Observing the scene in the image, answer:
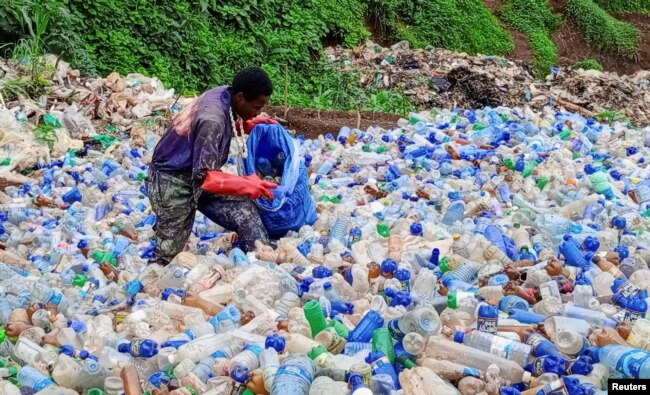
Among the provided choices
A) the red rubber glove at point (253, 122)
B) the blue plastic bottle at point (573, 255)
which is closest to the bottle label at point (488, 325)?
the blue plastic bottle at point (573, 255)

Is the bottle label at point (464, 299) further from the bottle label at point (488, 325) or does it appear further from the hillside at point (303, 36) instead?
the hillside at point (303, 36)

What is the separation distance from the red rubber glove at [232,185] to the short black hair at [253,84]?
1.57 ft

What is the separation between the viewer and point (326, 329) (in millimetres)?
3062

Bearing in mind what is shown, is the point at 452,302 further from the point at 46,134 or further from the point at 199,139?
the point at 46,134

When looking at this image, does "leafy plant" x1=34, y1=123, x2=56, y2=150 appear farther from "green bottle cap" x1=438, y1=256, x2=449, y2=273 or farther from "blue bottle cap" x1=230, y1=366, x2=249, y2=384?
"blue bottle cap" x1=230, y1=366, x2=249, y2=384

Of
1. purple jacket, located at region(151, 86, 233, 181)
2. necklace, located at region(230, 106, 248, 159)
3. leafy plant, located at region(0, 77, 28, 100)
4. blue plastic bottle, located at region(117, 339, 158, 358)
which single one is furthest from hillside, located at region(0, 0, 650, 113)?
blue plastic bottle, located at region(117, 339, 158, 358)

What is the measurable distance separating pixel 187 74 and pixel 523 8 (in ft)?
37.8

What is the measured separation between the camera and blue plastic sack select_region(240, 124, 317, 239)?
4.68 m

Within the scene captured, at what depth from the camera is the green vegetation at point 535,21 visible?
18.7m

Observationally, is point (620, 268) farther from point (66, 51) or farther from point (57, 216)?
point (66, 51)

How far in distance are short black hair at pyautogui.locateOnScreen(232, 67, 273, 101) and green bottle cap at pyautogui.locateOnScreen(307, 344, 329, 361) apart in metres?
1.74

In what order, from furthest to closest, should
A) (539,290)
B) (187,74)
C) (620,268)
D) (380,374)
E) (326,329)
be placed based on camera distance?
1. (187,74)
2. (620,268)
3. (539,290)
4. (326,329)
5. (380,374)

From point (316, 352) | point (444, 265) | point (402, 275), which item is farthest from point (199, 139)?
point (316, 352)

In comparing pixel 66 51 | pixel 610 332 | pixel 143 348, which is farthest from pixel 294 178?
pixel 66 51
